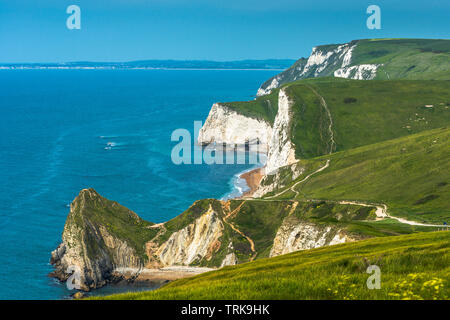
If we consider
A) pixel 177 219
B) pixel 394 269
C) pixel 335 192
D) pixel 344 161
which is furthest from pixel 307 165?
pixel 394 269

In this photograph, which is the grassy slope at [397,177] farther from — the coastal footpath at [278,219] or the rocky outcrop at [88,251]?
the rocky outcrop at [88,251]

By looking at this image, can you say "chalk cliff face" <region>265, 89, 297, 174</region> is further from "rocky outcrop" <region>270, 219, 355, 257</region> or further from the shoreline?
"rocky outcrop" <region>270, 219, 355, 257</region>

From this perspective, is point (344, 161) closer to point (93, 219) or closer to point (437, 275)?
point (93, 219)

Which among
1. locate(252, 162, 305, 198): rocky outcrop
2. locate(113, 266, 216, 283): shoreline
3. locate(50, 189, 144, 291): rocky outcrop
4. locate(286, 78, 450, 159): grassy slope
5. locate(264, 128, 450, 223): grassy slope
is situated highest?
locate(286, 78, 450, 159): grassy slope

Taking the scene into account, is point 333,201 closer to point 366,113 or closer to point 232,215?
point 232,215

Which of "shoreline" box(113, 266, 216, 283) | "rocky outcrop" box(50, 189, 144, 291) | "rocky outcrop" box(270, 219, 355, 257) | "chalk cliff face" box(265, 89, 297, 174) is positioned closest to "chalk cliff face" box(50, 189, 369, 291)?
"rocky outcrop" box(50, 189, 144, 291)

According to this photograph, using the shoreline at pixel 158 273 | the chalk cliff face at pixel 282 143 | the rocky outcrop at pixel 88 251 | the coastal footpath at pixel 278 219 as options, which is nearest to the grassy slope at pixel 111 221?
the rocky outcrop at pixel 88 251
